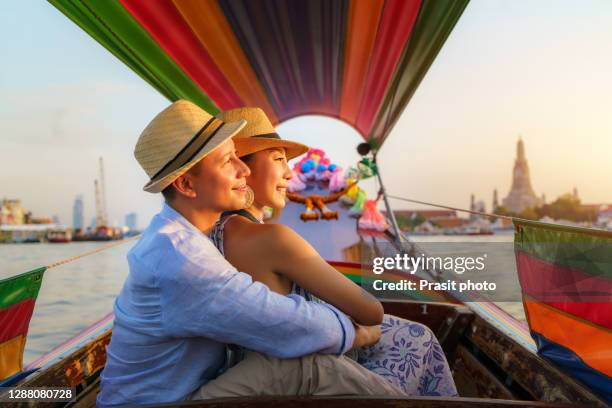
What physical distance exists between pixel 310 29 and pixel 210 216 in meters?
2.95

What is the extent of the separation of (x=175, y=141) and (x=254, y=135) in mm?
458

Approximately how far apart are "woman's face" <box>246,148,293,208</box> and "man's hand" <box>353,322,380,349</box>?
20.9 inches

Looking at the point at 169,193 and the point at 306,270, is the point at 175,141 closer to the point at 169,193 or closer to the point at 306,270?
the point at 169,193

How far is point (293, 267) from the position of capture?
1.32m

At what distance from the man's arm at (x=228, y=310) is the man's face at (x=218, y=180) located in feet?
0.56

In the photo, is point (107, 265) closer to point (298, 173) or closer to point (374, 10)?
point (298, 173)

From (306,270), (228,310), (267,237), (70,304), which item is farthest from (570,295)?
(70,304)

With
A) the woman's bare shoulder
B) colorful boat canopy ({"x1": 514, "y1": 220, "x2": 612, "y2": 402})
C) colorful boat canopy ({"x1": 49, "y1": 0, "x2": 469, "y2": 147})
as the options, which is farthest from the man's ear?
colorful boat canopy ({"x1": 49, "y1": 0, "x2": 469, "y2": 147})

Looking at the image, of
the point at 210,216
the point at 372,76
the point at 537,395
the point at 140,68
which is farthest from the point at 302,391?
the point at 372,76

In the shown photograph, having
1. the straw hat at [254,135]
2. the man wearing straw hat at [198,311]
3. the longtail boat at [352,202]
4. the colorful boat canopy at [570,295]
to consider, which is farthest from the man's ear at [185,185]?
the colorful boat canopy at [570,295]

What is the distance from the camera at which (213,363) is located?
4.21ft

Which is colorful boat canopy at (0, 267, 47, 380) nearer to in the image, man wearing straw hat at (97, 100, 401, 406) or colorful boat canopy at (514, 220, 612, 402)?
man wearing straw hat at (97, 100, 401, 406)

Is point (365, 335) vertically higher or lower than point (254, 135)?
lower

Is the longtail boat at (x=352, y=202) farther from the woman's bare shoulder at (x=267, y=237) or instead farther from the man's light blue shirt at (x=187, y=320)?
the woman's bare shoulder at (x=267, y=237)
